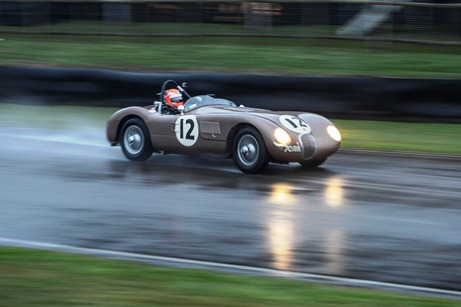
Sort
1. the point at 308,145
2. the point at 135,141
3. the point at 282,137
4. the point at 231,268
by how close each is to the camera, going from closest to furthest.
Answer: the point at 231,268, the point at 282,137, the point at 308,145, the point at 135,141

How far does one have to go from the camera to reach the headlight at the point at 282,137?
9672 mm

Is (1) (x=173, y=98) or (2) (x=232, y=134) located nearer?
(2) (x=232, y=134)

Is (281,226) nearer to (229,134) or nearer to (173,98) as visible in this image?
(229,134)

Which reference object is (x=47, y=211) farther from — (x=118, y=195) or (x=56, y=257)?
(x=56, y=257)

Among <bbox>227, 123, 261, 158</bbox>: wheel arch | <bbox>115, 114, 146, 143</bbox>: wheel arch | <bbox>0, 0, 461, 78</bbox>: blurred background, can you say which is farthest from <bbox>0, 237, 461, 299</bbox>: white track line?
<bbox>0, 0, 461, 78</bbox>: blurred background

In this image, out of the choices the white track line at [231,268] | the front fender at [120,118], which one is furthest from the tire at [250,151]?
the white track line at [231,268]

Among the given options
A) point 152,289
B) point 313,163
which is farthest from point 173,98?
point 152,289

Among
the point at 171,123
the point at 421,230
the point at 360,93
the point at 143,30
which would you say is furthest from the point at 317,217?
the point at 143,30

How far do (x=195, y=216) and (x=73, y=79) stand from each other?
901 cm

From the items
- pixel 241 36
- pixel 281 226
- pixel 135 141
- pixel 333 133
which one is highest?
pixel 241 36

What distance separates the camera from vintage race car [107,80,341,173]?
386 inches

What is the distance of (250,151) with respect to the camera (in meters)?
10.0

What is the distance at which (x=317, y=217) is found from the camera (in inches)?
302

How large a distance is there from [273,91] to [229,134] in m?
4.71
